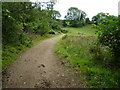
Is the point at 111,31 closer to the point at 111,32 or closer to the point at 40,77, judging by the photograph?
the point at 111,32

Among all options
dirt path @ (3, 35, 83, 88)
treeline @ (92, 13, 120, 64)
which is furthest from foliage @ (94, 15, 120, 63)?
dirt path @ (3, 35, 83, 88)

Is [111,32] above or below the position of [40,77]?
above

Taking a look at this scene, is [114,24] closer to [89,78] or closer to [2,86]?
[89,78]

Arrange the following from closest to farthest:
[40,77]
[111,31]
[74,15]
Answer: [111,31]
[40,77]
[74,15]

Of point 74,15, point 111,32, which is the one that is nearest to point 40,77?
point 111,32

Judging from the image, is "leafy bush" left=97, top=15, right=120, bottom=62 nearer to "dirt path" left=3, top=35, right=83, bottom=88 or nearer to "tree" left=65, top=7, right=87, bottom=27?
"dirt path" left=3, top=35, right=83, bottom=88

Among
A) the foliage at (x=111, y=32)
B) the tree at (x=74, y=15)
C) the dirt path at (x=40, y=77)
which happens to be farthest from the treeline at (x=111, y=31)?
the tree at (x=74, y=15)

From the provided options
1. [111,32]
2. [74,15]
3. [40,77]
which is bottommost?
[40,77]

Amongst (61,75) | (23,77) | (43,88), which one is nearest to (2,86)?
(23,77)

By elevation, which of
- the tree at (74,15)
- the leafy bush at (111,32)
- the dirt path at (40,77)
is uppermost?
the tree at (74,15)

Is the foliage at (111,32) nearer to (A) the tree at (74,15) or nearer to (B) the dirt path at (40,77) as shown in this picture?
(B) the dirt path at (40,77)

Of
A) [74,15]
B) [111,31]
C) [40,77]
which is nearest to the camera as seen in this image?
[111,31]

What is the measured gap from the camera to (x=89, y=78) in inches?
172

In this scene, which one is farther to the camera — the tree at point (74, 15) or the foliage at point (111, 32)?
the tree at point (74, 15)
